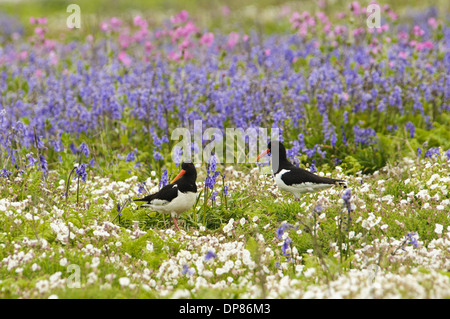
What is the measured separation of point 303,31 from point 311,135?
3.44m

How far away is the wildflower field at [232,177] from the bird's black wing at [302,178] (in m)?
0.22

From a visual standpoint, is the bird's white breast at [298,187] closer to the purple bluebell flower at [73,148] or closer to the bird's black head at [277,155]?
the bird's black head at [277,155]

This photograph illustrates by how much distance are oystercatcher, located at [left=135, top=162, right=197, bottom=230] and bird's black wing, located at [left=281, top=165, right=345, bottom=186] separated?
1.01 m

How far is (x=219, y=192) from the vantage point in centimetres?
690

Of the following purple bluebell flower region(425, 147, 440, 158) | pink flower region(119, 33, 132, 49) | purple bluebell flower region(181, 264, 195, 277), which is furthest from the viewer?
pink flower region(119, 33, 132, 49)

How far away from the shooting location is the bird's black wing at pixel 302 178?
20.3ft

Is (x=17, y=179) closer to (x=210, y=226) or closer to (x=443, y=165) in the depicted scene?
(x=210, y=226)

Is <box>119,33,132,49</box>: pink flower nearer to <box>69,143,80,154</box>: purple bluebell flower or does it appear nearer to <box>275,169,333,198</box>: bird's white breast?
<box>69,143,80,154</box>: purple bluebell flower

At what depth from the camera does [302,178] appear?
245 inches

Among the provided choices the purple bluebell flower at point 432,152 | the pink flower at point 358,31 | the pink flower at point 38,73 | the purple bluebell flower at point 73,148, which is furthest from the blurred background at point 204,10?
the purple bluebell flower at point 432,152

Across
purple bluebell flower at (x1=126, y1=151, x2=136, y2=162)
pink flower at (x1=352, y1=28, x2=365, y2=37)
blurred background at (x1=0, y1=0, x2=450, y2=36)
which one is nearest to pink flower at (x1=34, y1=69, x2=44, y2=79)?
purple bluebell flower at (x1=126, y1=151, x2=136, y2=162)

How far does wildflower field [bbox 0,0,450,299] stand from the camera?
4762 mm
